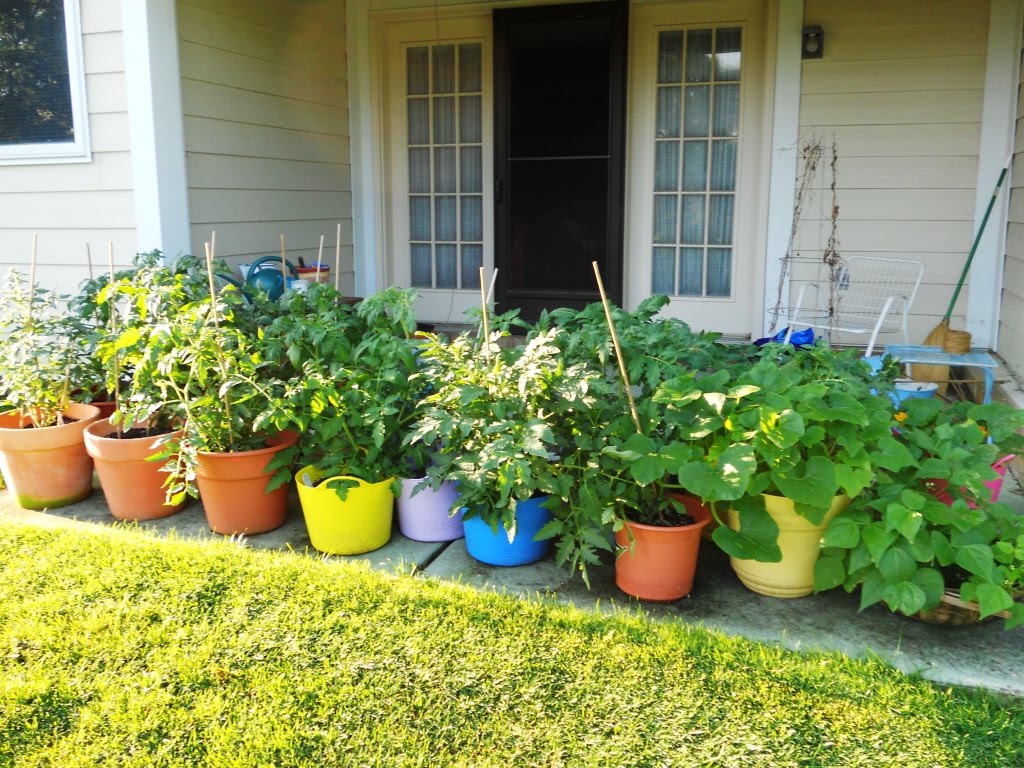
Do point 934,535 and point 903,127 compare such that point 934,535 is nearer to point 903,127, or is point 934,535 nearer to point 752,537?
point 752,537

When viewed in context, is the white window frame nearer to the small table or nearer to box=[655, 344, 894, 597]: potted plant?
box=[655, 344, 894, 597]: potted plant

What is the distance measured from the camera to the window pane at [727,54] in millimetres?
5000

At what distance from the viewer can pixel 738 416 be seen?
2273 millimetres

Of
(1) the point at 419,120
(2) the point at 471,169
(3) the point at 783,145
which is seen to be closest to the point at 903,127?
(3) the point at 783,145

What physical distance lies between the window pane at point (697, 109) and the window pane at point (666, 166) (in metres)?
0.12

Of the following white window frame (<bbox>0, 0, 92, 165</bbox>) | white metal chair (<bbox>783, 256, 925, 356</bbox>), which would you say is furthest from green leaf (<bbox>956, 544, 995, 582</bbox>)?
white window frame (<bbox>0, 0, 92, 165</bbox>)

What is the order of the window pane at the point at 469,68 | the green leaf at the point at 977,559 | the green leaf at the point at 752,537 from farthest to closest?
the window pane at the point at 469,68, the green leaf at the point at 752,537, the green leaf at the point at 977,559

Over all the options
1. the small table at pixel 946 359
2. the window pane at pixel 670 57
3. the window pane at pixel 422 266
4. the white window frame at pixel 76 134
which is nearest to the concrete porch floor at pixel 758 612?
the small table at pixel 946 359

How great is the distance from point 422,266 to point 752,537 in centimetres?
388

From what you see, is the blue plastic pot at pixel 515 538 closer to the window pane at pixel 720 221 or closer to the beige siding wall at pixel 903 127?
the beige siding wall at pixel 903 127

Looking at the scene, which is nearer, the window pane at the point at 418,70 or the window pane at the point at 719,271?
the window pane at the point at 719,271

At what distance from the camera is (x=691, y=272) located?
529 centimetres

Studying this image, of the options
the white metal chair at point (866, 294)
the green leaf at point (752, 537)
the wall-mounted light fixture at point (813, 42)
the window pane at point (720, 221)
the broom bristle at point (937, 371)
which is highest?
the wall-mounted light fixture at point (813, 42)

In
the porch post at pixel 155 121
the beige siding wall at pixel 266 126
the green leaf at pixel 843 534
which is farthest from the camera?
the beige siding wall at pixel 266 126
